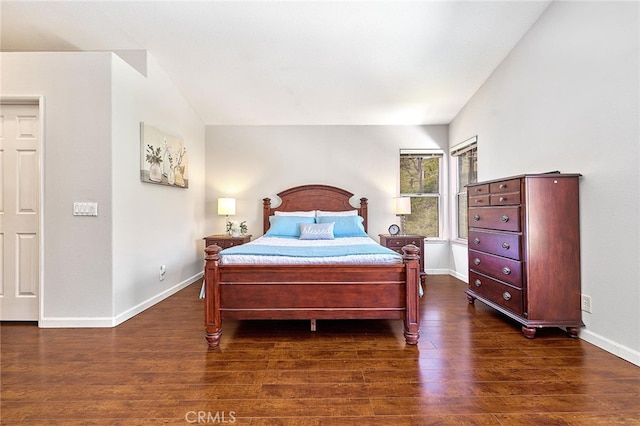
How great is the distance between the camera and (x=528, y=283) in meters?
2.44

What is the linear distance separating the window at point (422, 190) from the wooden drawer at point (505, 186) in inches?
81.8

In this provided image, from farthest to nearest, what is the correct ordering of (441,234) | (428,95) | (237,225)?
(441,234)
(237,225)
(428,95)

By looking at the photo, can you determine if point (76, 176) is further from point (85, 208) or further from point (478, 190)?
point (478, 190)

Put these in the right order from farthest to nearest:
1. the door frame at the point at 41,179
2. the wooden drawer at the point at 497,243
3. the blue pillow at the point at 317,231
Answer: the blue pillow at the point at 317,231 < the door frame at the point at 41,179 < the wooden drawer at the point at 497,243

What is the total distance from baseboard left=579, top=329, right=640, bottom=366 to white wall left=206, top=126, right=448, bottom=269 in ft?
8.30

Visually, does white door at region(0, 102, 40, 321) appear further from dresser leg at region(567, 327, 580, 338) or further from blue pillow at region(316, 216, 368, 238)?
dresser leg at region(567, 327, 580, 338)

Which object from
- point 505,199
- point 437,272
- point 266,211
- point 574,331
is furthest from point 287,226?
point 574,331

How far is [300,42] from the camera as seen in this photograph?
3.15 m

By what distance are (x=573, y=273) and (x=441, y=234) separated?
8.22 ft

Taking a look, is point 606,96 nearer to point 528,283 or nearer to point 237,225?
point 528,283

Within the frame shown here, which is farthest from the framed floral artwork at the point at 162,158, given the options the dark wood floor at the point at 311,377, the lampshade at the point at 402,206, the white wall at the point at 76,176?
the lampshade at the point at 402,206

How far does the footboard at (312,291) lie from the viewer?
2.45m

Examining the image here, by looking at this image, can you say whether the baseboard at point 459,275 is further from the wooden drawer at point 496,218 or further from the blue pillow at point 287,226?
the blue pillow at point 287,226

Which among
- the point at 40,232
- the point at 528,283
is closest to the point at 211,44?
the point at 40,232
